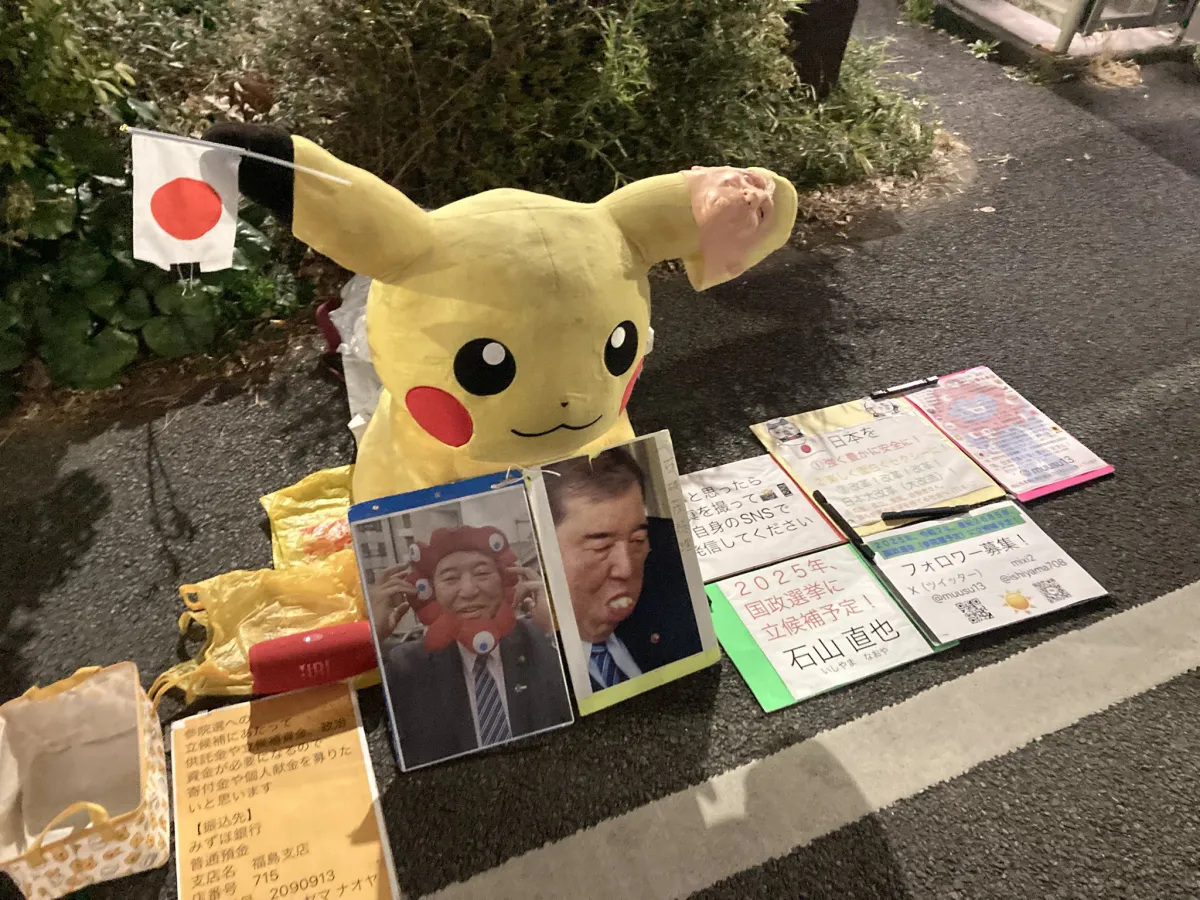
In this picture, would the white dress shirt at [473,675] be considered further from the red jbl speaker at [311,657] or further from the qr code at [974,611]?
the qr code at [974,611]

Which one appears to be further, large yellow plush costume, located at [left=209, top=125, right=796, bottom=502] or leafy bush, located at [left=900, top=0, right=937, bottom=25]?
leafy bush, located at [left=900, top=0, right=937, bottom=25]

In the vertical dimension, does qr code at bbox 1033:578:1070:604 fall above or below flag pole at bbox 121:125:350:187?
below

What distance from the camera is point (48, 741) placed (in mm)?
888

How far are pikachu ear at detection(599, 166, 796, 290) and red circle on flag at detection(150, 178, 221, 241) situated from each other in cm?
38

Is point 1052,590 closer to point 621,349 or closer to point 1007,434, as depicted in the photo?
point 1007,434

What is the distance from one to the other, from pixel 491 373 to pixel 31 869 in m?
0.63

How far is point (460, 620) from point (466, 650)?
37 millimetres

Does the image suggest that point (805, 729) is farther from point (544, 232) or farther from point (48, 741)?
point (48, 741)

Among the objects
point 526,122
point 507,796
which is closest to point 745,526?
point 507,796

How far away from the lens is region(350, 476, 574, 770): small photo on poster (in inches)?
35.3

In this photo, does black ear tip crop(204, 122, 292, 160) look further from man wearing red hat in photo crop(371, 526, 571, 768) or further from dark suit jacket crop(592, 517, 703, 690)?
dark suit jacket crop(592, 517, 703, 690)

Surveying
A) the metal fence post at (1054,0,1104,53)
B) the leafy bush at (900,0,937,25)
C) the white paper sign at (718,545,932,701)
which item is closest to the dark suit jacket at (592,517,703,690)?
the white paper sign at (718,545,932,701)

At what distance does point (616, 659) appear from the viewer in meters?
0.98

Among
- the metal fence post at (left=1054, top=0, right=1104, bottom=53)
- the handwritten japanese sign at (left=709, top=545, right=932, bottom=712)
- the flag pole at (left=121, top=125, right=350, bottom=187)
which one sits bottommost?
the handwritten japanese sign at (left=709, top=545, right=932, bottom=712)
